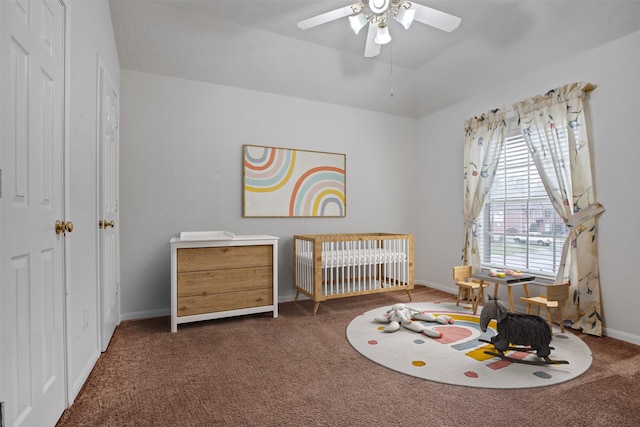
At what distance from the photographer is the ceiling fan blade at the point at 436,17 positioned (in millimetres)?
2170

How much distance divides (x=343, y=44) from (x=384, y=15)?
1.14m

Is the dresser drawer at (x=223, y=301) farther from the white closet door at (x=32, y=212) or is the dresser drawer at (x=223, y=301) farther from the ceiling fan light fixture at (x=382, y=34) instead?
the ceiling fan light fixture at (x=382, y=34)

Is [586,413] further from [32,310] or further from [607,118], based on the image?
[32,310]

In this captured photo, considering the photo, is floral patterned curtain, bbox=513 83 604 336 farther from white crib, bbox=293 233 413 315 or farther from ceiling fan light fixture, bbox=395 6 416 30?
ceiling fan light fixture, bbox=395 6 416 30

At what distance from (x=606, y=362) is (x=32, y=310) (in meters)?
3.13

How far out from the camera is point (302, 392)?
1.83 meters

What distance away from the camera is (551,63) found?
307cm

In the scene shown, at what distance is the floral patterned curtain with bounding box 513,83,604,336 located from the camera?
9.04 feet

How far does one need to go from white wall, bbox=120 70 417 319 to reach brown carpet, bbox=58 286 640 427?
898 millimetres

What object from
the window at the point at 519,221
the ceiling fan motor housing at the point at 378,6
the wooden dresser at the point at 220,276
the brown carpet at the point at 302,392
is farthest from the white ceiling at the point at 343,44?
the brown carpet at the point at 302,392

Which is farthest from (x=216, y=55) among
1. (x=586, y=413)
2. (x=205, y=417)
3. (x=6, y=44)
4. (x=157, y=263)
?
(x=586, y=413)

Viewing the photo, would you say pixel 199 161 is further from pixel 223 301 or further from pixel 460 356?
pixel 460 356

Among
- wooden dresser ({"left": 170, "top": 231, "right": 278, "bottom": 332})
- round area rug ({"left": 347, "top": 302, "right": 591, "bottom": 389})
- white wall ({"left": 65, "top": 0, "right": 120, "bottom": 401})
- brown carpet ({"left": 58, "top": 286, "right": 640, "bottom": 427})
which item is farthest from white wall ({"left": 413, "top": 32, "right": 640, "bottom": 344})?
white wall ({"left": 65, "top": 0, "right": 120, "bottom": 401})

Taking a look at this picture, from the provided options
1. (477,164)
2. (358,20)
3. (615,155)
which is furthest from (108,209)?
(615,155)
